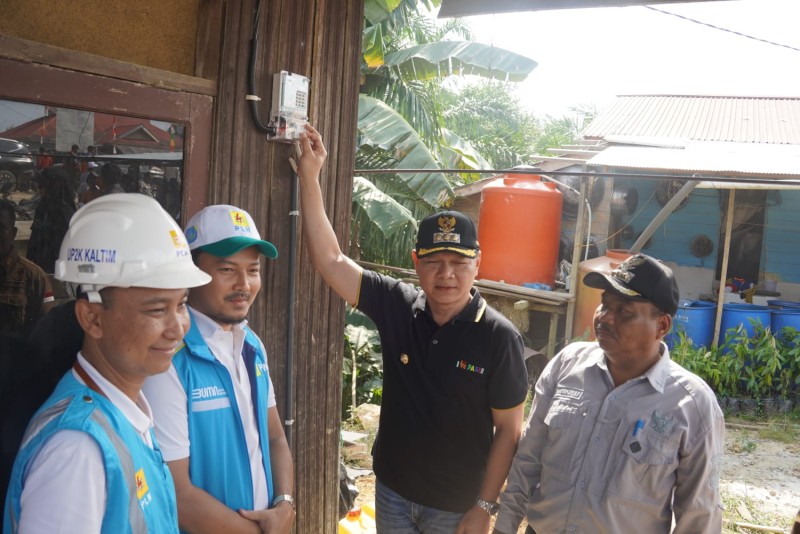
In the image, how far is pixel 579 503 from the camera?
245 cm

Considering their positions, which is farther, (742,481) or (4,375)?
(742,481)

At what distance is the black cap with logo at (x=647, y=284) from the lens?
2449 millimetres

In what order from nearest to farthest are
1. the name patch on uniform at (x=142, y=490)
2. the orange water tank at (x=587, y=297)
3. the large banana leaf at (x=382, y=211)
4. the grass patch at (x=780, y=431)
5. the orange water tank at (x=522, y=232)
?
1. the name patch on uniform at (x=142, y=490)
2. the grass patch at (x=780, y=431)
3. the large banana leaf at (x=382, y=211)
4. the orange water tank at (x=587, y=297)
5. the orange water tank at (x=522, y=232)

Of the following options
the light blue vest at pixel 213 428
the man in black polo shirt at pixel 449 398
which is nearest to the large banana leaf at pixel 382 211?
the man in black polo shirt at pixel 449 398

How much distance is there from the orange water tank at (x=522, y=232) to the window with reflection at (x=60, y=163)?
8.50 m

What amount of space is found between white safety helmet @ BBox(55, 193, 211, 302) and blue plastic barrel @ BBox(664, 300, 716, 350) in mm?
9493

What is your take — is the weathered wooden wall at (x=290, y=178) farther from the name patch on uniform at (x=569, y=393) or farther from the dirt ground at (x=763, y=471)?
the dirt ground at (x=763, y=471)

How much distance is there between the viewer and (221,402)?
2025 mm

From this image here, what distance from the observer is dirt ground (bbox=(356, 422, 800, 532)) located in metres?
6.16

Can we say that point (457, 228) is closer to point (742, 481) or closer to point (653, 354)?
point (653, 354)

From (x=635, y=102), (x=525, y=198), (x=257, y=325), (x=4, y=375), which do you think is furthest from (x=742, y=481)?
(x=635, y=102)

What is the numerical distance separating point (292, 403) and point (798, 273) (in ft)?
36.0

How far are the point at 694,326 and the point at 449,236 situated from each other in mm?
8486

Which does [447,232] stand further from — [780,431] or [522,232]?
[522,232]
